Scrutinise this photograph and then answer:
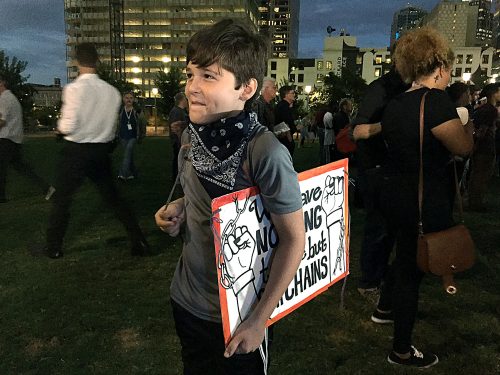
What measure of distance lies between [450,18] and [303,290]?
16626 cm

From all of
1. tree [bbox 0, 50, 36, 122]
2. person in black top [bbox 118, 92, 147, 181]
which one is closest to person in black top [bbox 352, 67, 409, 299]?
person in black top [bbox 118, 92, 147, 181]

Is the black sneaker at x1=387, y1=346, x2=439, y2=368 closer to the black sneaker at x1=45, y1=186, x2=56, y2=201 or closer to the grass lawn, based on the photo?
the grass lawn

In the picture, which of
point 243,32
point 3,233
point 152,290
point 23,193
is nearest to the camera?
point 243,32

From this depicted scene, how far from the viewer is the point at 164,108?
5384 cm

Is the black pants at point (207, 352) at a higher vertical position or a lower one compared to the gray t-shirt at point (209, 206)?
lower

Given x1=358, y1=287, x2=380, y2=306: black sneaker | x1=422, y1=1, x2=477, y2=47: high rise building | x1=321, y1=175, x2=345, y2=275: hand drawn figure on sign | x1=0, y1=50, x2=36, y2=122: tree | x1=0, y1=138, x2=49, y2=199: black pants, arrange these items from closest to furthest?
x1=321, y1=175, x2=345, y2=275: hand drawn figure on sign, x1=358, y1=287, x2=380, y2=306: black sneaker, x1=0, y1=138, x2=49, y2=199: black pants, x1=0, y1=50, x2=36, y2=122: tree, x1=422, y1=1, x2=477, y2=47: high rise building

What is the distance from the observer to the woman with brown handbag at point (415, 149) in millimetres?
2389

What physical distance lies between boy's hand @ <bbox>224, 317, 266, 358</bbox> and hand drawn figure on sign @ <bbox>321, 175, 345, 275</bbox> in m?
0.70

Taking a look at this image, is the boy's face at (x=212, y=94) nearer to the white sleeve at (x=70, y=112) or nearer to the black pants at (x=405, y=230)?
the black pants at (x=405, y=230)

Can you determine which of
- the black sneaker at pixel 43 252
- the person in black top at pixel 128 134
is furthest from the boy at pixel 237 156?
the person in black top at pixel 128 134

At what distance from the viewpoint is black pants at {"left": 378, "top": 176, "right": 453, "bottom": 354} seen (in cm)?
256

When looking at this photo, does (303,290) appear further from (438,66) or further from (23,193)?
(23,193)

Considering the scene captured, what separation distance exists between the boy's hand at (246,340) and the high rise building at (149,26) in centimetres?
11229

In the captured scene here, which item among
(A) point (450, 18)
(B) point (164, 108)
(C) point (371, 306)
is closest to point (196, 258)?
(C) point (371, 306)
